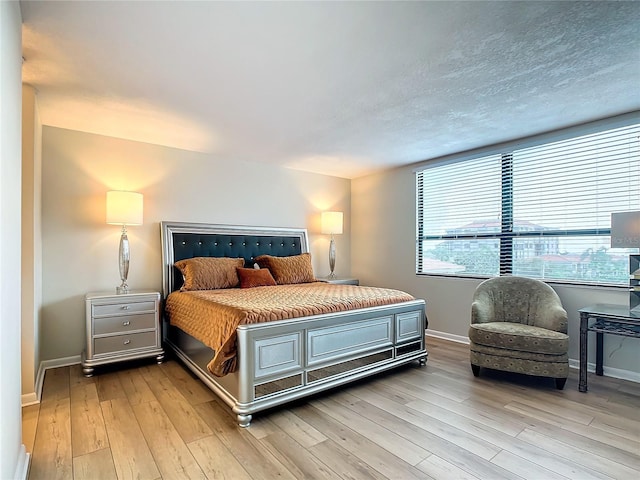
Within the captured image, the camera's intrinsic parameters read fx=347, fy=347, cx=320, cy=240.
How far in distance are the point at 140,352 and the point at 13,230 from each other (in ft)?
7.19

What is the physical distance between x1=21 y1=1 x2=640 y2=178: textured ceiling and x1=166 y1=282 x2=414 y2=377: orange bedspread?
1617mm

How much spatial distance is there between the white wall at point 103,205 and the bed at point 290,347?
0.26 m

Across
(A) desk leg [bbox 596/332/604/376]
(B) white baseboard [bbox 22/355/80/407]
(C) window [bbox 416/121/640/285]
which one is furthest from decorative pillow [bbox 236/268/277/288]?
(A) desk leg [bbox 596/332/604/376]

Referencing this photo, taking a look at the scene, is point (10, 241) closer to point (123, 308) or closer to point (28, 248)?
point (28, 248)

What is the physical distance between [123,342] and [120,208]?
1282 mm

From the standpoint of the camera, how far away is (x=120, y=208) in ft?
11.1

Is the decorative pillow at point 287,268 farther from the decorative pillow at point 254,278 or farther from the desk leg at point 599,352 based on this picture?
the desk leg at point 599,352

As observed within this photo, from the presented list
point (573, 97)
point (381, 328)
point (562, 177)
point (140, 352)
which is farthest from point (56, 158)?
point (562, 177)

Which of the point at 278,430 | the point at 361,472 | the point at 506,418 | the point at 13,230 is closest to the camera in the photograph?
the point at 13,230

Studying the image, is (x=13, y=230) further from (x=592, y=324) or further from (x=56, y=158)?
(x=592, y=324)

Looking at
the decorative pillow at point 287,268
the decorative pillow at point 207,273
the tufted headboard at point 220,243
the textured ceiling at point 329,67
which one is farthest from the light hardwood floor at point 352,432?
the textured ceiling at point 329,67

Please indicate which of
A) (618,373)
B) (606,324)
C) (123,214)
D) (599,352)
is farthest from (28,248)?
(618,373)

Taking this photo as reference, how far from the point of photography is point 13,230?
1.54 metres

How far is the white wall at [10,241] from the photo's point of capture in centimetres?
130
